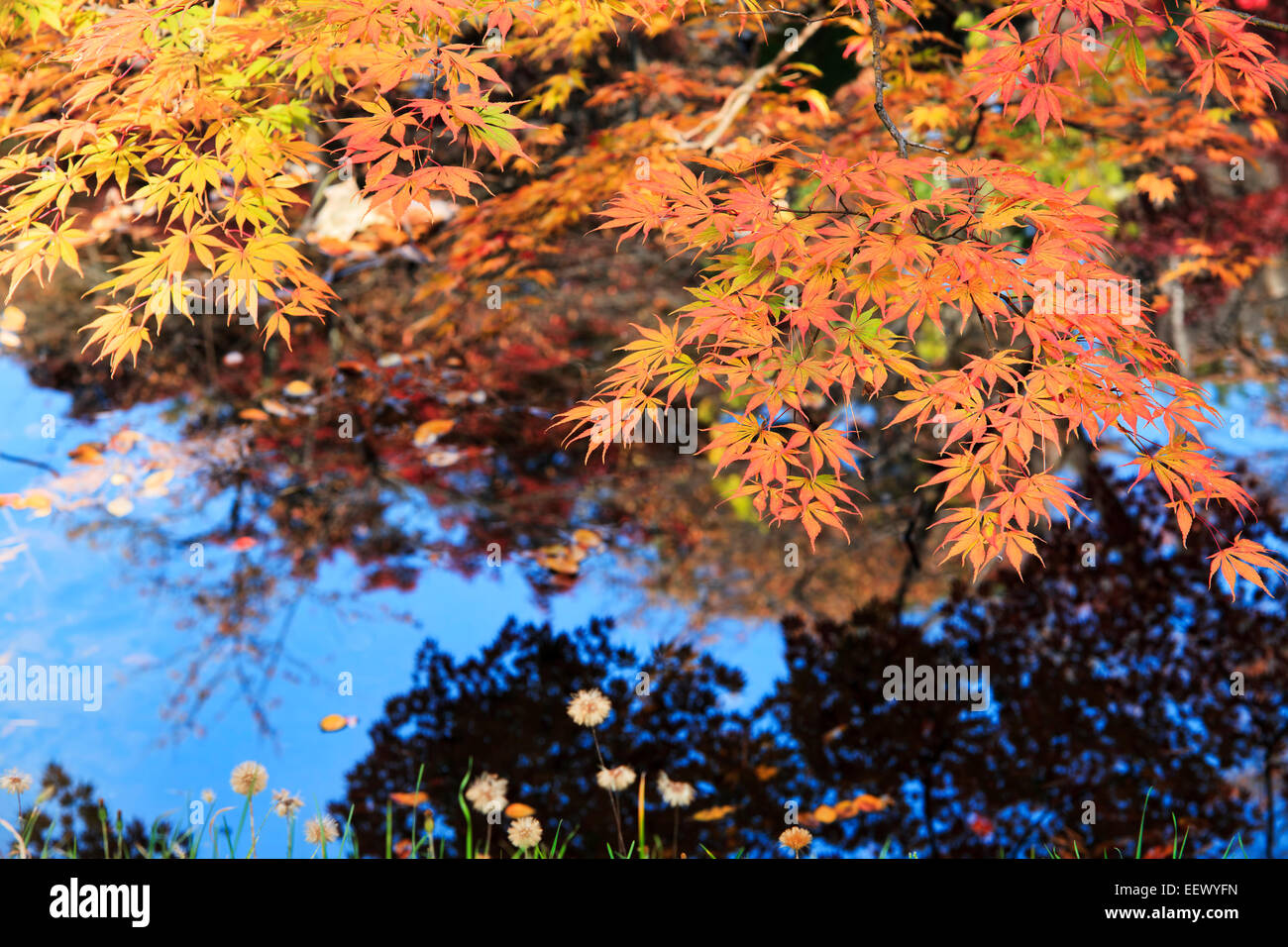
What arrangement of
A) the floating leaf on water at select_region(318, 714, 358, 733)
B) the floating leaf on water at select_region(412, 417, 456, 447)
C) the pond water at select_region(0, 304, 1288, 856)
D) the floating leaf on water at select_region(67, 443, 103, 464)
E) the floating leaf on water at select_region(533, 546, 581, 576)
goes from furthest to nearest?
the floating leaf on water at select_region(412, 417, 456, 447) < the floating leaf on water at select_region(67, 443, 103, 464) < the floating leaf on water at select_region(533, 546, 581, 576) < the floating leaf on water at select_region(318, 714, 358, 733) < the pond water at select_region(0, 304, 1288, 856)

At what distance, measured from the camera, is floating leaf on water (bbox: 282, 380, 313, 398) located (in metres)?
5.72

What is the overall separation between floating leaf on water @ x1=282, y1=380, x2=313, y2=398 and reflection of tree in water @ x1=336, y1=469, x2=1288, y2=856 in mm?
2158

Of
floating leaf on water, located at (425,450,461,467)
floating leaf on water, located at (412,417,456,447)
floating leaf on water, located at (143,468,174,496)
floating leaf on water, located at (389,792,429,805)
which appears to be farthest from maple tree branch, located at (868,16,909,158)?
floating leaf on water, located at (143,468,174,496)

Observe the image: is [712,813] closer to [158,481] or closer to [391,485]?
[391,485]

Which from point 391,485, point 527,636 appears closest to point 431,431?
point 391,485

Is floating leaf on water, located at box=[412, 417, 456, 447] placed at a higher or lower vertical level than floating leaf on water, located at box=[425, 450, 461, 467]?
higher

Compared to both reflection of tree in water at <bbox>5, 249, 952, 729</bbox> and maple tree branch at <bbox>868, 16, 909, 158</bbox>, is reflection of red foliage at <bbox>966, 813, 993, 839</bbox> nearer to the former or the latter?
reflection of tree in water at <bbox>5, 249, 952, 729</bbox>

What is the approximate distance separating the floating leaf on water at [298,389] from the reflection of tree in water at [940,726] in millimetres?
2158

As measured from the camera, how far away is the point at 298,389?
575 cm

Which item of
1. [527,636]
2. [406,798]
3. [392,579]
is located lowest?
[406,798]

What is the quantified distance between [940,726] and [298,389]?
409 centimetres

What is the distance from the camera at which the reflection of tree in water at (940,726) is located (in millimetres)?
3648

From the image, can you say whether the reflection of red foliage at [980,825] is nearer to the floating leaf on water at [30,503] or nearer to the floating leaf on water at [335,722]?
the floating leaf on water at [335,722]
